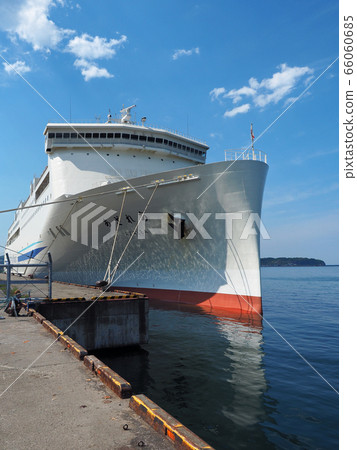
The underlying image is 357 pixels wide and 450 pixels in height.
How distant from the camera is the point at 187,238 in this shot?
15.0 meters

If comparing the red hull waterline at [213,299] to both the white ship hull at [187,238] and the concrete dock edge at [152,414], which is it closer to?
the white ship hull at [187,238]

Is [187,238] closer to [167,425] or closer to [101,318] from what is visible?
[101,318]

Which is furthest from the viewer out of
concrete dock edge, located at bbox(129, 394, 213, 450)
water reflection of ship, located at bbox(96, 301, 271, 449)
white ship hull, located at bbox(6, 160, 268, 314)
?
white ship hull, located at bbox(6, 160, 268, 314)

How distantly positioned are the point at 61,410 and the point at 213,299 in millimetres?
11690

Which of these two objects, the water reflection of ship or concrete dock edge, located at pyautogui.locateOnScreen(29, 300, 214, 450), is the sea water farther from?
concrete dock edge, located at pyautogui.locateOnScreen(29, 300, 214, 450)

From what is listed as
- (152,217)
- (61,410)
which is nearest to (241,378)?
(61,410)

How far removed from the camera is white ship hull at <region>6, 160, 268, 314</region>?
46.1 feet

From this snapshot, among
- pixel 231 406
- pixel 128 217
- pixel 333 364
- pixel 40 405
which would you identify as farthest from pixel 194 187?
pixel 40 405

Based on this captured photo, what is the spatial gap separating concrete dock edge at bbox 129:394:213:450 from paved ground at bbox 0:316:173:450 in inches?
2.4

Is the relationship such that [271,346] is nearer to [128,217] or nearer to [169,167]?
[128,217]

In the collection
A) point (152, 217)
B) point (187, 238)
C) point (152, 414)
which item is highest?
point (152, 217)

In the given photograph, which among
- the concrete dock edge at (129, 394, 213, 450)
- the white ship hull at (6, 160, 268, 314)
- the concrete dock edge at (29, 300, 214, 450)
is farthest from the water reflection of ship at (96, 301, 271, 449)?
the concrete dock edge at (129, 394, 213, 450)

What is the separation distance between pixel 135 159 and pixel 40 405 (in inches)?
647

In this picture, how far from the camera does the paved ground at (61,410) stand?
294 cm
